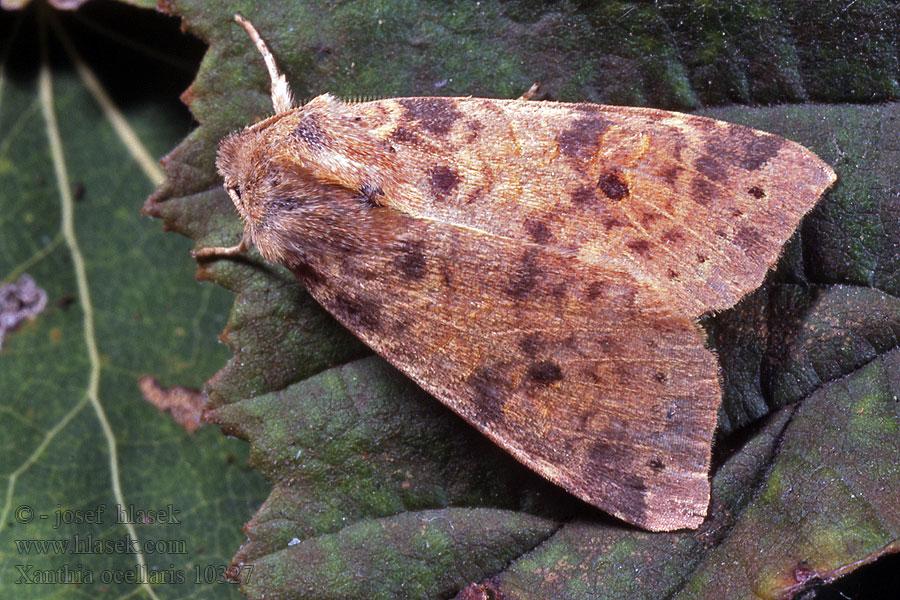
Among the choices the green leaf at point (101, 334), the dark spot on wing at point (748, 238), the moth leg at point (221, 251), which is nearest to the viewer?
the dark spot on wing at point (748, 238)

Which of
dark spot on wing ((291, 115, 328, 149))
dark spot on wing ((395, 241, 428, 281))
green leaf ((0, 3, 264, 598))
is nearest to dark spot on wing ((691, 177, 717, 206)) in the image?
dark spot on wing ((395, 241, 428, 281))

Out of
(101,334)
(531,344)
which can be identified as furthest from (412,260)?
(101,334)

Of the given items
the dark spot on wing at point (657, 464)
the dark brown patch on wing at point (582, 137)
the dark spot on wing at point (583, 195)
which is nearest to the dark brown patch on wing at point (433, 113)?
the dark brown patch on wing at point (582, 137)

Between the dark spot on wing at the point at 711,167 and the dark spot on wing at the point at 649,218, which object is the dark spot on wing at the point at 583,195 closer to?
the dark spot on wing at the point at 649,218

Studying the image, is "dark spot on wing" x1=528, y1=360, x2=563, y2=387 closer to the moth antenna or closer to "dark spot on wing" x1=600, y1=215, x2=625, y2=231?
"dark spot on wing" x1=600, y1=215, x2=625, y2=231

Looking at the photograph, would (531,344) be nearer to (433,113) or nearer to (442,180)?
(442,180)

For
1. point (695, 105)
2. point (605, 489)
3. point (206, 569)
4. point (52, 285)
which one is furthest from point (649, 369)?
point (52, 285)
